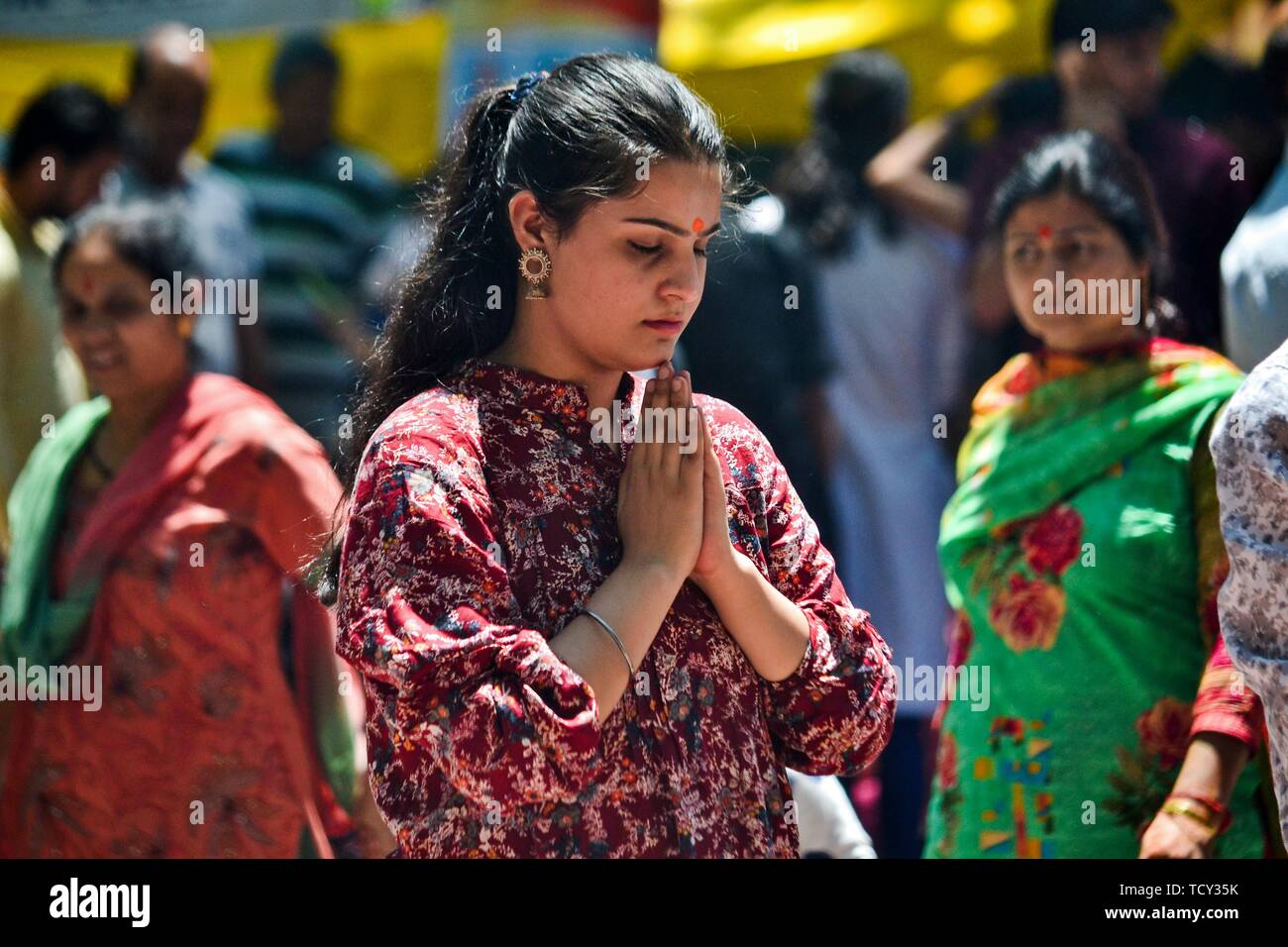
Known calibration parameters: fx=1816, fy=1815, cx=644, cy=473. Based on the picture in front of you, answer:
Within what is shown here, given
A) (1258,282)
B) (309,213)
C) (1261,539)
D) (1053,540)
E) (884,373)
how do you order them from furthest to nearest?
1. (309,213)
2. (884,373)
3. (1258,282)
4. (1053,540)
5. (1261,539)

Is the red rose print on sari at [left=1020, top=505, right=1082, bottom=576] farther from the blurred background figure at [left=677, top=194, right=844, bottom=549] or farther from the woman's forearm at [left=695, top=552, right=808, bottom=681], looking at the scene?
the woman's forearm at [left=695, top=552, right=808, bottom=681]

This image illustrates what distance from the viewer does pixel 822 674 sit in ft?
6.99

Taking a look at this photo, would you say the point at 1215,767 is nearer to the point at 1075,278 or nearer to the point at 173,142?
the point at 1075,278

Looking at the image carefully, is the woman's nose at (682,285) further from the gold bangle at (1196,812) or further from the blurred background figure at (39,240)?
the blurred background figure at (39,240)

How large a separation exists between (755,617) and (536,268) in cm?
50

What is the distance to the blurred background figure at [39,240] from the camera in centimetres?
440

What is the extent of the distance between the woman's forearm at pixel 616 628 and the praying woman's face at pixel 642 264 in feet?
0.94

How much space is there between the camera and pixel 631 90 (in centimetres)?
217

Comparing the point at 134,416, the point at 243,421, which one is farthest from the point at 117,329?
the point at 243,421

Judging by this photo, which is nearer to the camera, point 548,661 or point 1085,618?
point 548,661

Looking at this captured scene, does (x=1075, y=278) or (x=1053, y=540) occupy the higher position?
(x=1075, y=278)

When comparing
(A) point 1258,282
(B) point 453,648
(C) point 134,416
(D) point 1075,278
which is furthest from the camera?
(C) point 134,416
